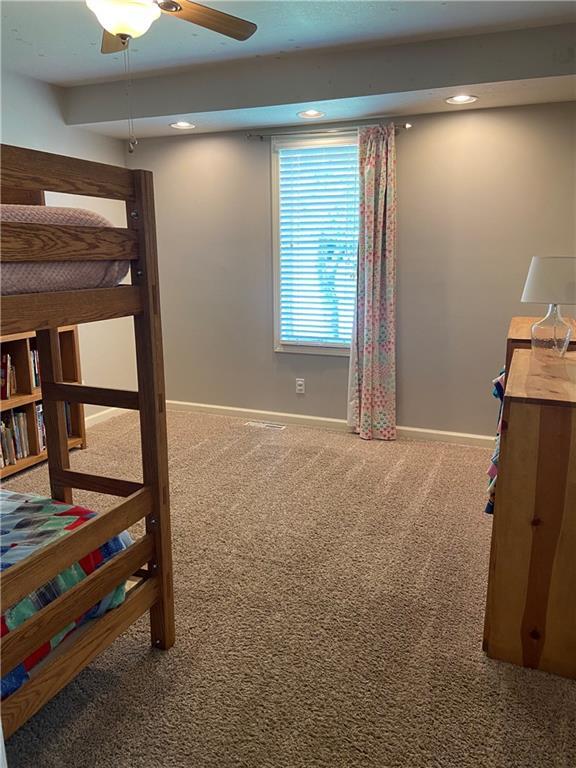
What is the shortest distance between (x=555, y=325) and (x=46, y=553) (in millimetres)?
2262

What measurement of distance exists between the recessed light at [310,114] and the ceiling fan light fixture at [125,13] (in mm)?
1748

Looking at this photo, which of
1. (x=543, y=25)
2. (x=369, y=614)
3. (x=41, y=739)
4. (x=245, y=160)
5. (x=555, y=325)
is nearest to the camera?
(x=41, y=739)

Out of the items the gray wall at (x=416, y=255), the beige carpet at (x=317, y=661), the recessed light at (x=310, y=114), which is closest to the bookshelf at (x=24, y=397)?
the beige carpet at (x=317, y=661)

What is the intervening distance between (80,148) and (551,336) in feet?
11.7

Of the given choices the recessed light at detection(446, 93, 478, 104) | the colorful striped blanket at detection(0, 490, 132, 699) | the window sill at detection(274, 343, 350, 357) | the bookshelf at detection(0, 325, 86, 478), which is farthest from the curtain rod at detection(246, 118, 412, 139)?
the colorful striped blanket at detection(0, 490, 132, 699)

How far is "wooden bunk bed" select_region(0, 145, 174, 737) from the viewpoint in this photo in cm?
136

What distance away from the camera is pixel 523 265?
3.74m

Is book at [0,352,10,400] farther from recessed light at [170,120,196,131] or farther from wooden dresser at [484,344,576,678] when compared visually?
wooden dresser at [484,344,576,678]

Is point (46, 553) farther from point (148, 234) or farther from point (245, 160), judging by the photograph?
point (245, 160)

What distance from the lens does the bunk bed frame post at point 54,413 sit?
2.05 metres

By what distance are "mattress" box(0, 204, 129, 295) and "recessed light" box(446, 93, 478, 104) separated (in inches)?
101

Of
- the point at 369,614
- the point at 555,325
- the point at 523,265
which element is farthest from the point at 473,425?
the point at 369,614

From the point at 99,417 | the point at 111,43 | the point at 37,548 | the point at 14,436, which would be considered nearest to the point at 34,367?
the point at 14,436

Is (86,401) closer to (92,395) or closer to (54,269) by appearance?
(92,395)
